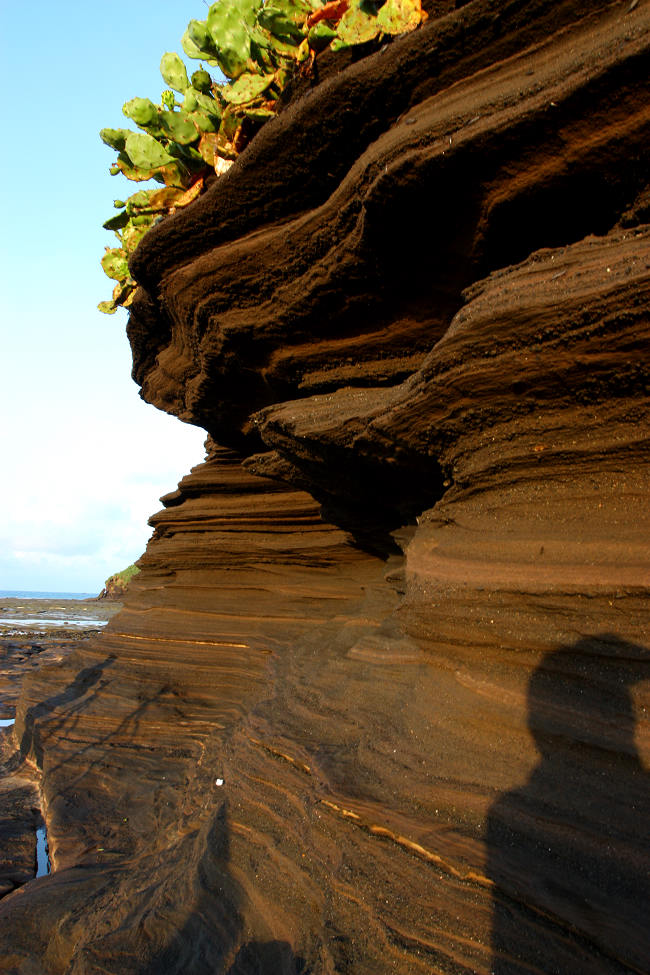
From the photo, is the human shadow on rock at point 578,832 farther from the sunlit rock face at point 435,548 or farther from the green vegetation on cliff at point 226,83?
the green vegetation on cliff at point 226,83

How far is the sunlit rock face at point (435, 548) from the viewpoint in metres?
3.35

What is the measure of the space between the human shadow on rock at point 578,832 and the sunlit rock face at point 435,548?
14mm

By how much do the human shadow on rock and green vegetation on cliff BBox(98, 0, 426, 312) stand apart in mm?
5674

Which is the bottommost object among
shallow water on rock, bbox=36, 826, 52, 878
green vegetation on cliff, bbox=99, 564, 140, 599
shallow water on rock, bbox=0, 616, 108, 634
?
shallow water on rock, bbox=36, 826, 52, 878

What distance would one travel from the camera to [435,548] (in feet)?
17.6

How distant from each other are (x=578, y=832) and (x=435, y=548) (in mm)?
2554

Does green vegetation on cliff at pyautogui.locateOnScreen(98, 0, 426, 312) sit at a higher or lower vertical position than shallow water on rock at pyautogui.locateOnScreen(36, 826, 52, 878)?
higher

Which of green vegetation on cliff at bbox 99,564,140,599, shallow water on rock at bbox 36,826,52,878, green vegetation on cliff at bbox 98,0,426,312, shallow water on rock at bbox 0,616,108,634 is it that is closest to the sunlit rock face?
shallow water on rock at bbox 36,826,52,878

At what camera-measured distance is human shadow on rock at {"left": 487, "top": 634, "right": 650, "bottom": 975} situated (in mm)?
2773

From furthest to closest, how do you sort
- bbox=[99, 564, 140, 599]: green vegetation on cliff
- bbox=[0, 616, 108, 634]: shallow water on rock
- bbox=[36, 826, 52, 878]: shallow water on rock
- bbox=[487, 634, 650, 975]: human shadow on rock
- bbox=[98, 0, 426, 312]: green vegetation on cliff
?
bbox=[99, 564, 140, 599]: green vegetation on cliff, bbox=[0, 616, 108, 634]: shallow water on rock, bbox=[36, 826, 52, 878]: shallow water on rock, bbox=[98, 0, 426, 312]: green vegetation on cliff, bbox=[487, 634, 650, 975]: human shadow on rock

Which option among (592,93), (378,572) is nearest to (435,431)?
(592,93)

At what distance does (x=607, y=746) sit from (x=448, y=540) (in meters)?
2.19

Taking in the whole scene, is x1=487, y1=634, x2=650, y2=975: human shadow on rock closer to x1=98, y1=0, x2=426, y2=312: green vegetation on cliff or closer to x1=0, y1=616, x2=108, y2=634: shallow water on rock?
x1=98, y1=0, x2=426, y2=312: green vegetation on cliff

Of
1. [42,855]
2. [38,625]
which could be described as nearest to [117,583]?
[38,625]
